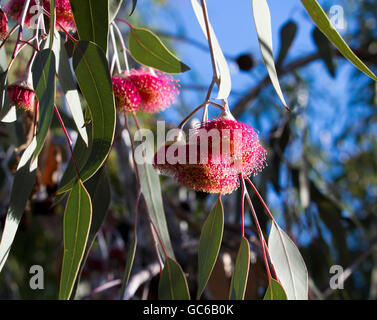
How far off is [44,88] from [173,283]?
0.50m

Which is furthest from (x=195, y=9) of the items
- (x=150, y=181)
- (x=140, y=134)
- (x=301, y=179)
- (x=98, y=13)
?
(x=301, y=179)

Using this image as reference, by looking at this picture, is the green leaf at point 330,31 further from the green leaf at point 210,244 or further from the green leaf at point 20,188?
the green leaf at point 20,188

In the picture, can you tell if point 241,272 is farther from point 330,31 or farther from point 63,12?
point 63,12

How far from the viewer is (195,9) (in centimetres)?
88

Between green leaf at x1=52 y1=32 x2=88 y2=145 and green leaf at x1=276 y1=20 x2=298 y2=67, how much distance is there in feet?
4.05

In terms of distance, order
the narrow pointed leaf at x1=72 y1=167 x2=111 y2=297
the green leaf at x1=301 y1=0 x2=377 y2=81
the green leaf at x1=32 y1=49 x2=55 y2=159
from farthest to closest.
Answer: the narrow pointed leaf at x1=72 y1=167 x2=111 y2=297
the green leaf at x1=301 y1=0 x2=377 y2=81
the green leaf at x1=32 y1=49 x2=55 y2=159

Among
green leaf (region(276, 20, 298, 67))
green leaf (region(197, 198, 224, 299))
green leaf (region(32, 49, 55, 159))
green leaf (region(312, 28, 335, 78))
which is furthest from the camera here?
green leaf (region(276, 20, 298, 67))

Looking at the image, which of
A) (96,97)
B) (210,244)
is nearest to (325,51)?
(210,244)

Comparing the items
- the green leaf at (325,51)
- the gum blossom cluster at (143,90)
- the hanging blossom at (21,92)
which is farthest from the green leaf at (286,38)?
the hanging blossom at (21,92)

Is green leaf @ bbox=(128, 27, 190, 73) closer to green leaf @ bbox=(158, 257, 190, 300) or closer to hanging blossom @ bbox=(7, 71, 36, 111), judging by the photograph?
hanging blossom @ bbox=(7, 71, 36, 111)

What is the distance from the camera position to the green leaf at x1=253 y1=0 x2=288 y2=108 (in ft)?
2.67

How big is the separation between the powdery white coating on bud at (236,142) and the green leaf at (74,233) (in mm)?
240

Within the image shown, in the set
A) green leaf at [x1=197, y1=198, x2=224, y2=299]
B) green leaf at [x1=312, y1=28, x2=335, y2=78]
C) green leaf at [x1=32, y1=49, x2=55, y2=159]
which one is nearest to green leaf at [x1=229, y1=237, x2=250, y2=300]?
green leaf at [x1=197, y1=198, x2=224, y2=299]

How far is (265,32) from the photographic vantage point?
0.85 metres
